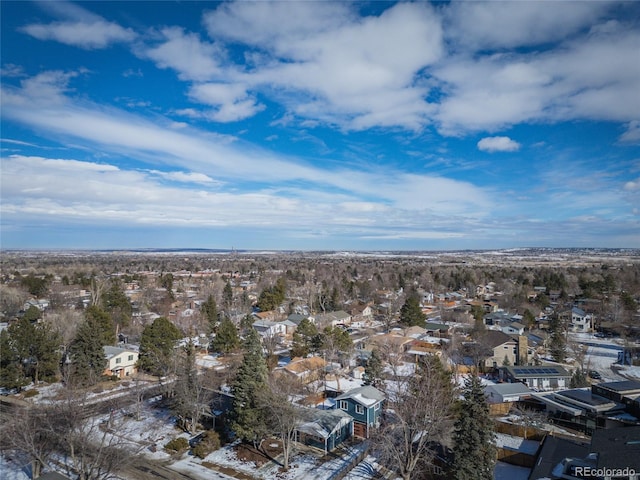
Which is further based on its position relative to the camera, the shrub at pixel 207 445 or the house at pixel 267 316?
the house at pixel 267 316

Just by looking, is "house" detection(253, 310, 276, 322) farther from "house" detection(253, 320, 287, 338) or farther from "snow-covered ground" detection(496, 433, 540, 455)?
"snow-covered ground" detection(496, 433, 540, 455)

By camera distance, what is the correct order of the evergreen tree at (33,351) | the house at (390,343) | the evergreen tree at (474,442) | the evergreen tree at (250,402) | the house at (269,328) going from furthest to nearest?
the house at (269,328)
the house at (390,343)
the evergreen tree at (33,351)
the evergreen tree at (250,402)
the evergreen tree at (474,442)

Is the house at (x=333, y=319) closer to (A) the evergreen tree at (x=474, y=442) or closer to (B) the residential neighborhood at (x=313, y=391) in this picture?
(B) the residential neighborhood at (x=313, y=391)

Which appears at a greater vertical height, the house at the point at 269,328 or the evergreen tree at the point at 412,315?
the evergreen tree at the point at 412,315

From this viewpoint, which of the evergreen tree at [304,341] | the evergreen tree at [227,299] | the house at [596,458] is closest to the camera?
the house at [596,458]

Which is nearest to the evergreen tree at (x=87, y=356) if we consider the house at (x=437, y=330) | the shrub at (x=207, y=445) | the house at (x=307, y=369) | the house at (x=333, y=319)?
the shrub at (x=207, y=445)

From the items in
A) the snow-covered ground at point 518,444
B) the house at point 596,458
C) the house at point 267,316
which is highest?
the house at point 596,458

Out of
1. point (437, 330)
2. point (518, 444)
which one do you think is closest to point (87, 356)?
point (518, 444)

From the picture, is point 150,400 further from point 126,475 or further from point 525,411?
point 525,411

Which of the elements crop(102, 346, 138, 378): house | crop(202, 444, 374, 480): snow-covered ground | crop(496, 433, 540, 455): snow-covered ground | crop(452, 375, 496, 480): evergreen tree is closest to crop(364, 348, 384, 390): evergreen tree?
crop(202, 444, 374, 480): snow-covered ground
